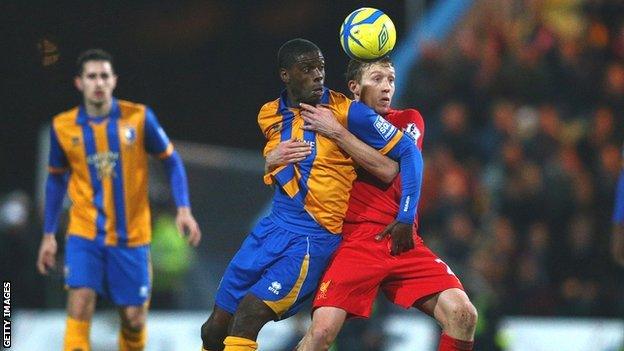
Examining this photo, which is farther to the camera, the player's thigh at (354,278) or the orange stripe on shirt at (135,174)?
the orange stripe on shirt at (135,174)

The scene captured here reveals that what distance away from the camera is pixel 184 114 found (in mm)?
12695

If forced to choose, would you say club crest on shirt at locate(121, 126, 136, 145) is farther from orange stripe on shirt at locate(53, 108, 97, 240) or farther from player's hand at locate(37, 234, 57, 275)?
player's hand at locate(37, 234, 57, 275)

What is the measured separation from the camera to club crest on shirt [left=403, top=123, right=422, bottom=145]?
585 centimetres

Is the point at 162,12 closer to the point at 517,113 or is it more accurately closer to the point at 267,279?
the point at 517,113

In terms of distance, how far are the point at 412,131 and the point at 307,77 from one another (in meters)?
0.69

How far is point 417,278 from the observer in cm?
574

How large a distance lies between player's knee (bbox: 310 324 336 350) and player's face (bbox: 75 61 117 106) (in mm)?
2562

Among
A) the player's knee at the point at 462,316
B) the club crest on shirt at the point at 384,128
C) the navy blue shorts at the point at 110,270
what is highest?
the club crest on shirt at the point at 384,128

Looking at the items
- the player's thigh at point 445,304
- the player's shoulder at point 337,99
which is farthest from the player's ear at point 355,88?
the player's thigh at point 445,304

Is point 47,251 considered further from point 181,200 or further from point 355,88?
point 355,88

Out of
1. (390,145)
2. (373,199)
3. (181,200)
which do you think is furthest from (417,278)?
(181,200)

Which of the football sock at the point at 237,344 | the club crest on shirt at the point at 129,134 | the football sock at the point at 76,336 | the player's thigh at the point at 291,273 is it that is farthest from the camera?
the club crest on shirt at the point at 129,134

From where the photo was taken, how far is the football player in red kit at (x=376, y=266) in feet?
18.3

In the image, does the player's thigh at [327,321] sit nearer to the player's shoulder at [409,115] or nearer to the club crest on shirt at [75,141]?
the player's shoulder at [409,115]
